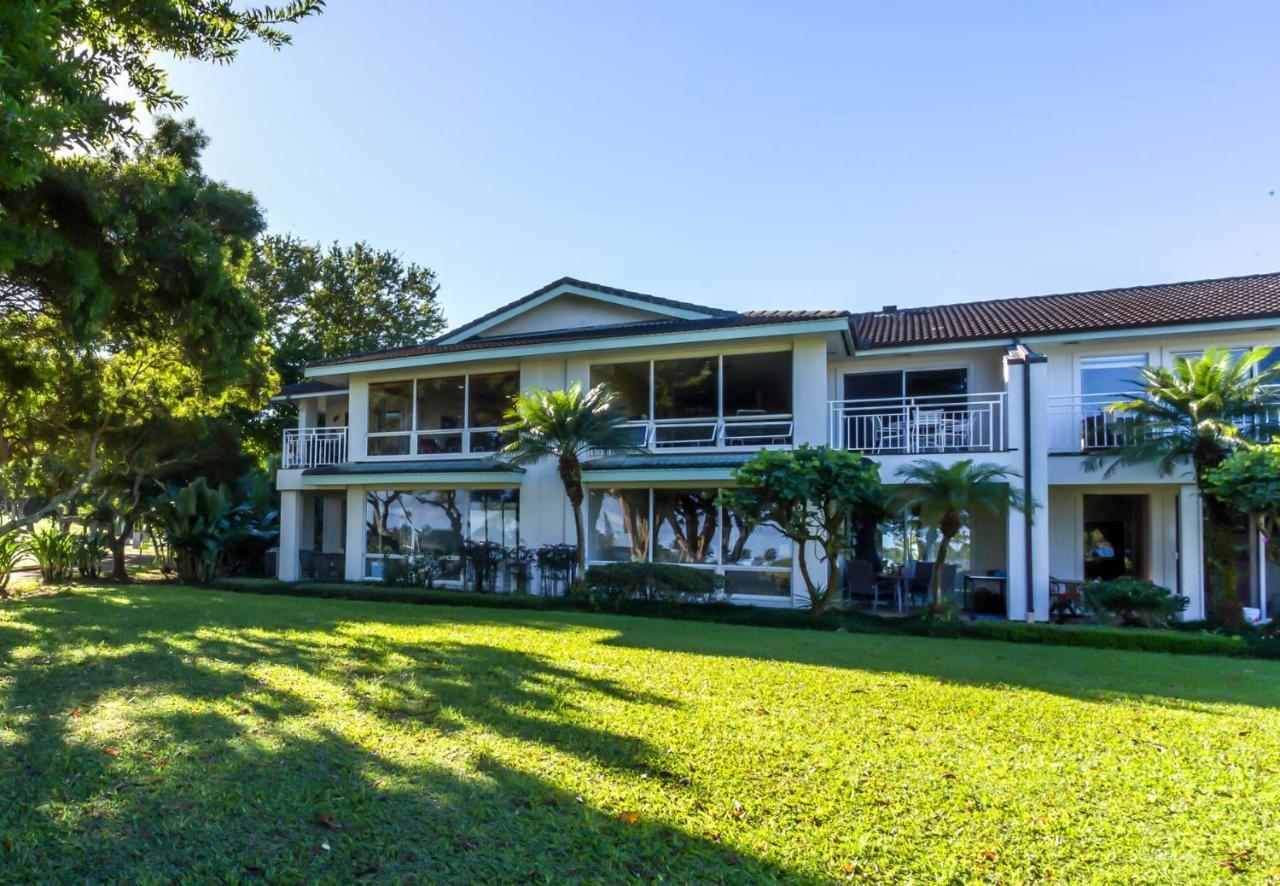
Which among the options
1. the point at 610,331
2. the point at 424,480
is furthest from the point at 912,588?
the point at 424,480

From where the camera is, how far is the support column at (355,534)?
18.6 metres

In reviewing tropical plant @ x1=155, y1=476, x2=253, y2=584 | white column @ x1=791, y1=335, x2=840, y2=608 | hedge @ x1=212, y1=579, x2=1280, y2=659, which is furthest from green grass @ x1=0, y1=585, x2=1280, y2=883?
tropical plant @ x1=155, y1=476, x2=253, y2=584

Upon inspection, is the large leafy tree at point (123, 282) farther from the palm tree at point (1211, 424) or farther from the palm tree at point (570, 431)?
the palm tree at point (1211, 424)

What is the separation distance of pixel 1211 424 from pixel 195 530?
21677mm

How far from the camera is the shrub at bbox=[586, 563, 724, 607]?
14.3 meters

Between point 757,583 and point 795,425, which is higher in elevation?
point 795,425

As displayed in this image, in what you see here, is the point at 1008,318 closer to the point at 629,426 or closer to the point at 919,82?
the point at 919,82

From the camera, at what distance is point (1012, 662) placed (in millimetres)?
9242

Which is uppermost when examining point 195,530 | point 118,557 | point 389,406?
point 389,406

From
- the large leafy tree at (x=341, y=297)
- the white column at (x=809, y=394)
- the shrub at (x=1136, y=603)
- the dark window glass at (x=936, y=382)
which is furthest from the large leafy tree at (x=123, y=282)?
the large leafy tree at (x=341, y=297)

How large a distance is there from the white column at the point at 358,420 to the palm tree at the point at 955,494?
13443mm

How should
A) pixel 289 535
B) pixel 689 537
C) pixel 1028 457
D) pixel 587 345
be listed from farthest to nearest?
pixel 289 535 → pixel 587 345 → pixel 689 537 → pixel 1028 457

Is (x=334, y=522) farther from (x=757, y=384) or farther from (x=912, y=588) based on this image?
(x=912, y=588)

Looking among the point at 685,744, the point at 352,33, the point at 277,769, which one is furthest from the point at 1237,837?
the point at 352,33
